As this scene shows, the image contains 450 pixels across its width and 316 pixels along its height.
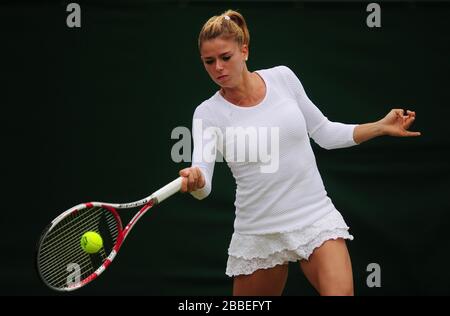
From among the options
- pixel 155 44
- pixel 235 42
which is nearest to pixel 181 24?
pixel 155 44

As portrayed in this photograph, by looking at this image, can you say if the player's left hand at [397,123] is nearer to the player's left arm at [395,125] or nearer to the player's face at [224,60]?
the player's left arm at [395,125]

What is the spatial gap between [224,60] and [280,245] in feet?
2.44

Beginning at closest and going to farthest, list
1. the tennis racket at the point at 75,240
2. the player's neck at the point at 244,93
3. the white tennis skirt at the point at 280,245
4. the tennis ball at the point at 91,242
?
the tennis racket at the point at 75,240
the tennis ball at the point at 91,242
the white tennis skirt at the point at 280,245
the player's neck at the point at 244,93

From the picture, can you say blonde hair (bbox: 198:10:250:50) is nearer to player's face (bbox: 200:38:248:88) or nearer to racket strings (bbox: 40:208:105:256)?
player's face (bbox: 200:38:248:88)

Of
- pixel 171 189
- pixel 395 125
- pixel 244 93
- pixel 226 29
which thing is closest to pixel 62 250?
pixel 171 189

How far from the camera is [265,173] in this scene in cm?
351

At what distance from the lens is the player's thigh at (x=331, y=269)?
11.0 ft

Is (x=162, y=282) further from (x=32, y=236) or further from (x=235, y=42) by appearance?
(x=235, y=42)

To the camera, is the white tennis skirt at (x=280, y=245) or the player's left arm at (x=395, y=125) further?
the player's left arm at (x=395, y=125)

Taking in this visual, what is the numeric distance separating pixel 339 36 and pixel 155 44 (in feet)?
3.15

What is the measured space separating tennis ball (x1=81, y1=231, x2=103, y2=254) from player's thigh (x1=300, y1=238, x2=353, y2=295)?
31.7 inches

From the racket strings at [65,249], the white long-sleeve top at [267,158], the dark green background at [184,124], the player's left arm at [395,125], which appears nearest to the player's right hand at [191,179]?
the white long-sleeve top at [267,158]

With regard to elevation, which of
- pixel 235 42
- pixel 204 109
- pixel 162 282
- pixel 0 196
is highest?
pixel 235 42

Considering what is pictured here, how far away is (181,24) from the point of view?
4.75 m
